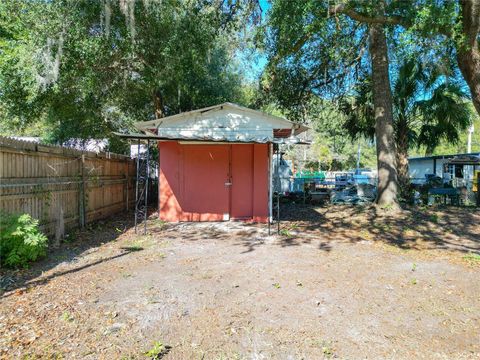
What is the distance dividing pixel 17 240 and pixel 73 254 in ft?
3.44

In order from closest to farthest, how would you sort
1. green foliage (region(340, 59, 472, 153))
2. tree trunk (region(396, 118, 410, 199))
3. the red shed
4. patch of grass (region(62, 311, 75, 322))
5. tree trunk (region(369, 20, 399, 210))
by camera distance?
1. patch of grass (region(62, 311, 75, 322))
2. the red shed
3. tree trunk (region(369, 20, 399, 210))
4. green foliage (region(340, 59, 472, 153))
5. tree trunk (region(396, 118, 410, 199))

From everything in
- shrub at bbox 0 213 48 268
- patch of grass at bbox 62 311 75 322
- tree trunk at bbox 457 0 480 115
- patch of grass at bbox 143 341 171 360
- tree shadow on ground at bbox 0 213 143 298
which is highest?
tree trunk at bbox 457 0 480 115

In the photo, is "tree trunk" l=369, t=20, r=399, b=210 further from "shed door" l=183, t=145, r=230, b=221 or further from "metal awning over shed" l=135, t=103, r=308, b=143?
"shed door" l=183, t=145, r=230, b=221

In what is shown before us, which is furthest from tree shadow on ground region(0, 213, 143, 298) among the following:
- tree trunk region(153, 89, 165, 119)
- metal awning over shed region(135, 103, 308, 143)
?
tree trunk region(153, 89, 165, 119)

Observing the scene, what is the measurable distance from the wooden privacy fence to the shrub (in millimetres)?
430

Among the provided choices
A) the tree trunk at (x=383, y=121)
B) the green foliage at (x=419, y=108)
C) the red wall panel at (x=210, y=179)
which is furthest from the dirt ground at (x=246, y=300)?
the green foliage at (x=419, y=108)

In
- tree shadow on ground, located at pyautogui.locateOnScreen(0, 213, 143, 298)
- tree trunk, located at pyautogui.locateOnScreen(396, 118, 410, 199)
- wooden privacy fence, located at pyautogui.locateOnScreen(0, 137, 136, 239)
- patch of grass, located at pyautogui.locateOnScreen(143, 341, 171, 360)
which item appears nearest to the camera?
patch of grass, located at pyautogui.locateOnScreen(143, 341, 171, 360)

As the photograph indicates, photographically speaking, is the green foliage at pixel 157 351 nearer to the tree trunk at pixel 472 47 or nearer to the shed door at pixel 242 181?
the tree trunk at pixel 472 47

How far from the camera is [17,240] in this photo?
16.5ft

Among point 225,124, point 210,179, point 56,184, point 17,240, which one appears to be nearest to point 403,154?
point 225,124

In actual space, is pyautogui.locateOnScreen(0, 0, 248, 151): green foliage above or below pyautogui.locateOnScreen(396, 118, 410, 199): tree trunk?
above

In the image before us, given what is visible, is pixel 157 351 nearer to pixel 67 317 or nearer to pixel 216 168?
pixel 67 317

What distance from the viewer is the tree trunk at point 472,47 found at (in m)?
5.50

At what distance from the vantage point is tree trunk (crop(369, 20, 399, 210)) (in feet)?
35.9
